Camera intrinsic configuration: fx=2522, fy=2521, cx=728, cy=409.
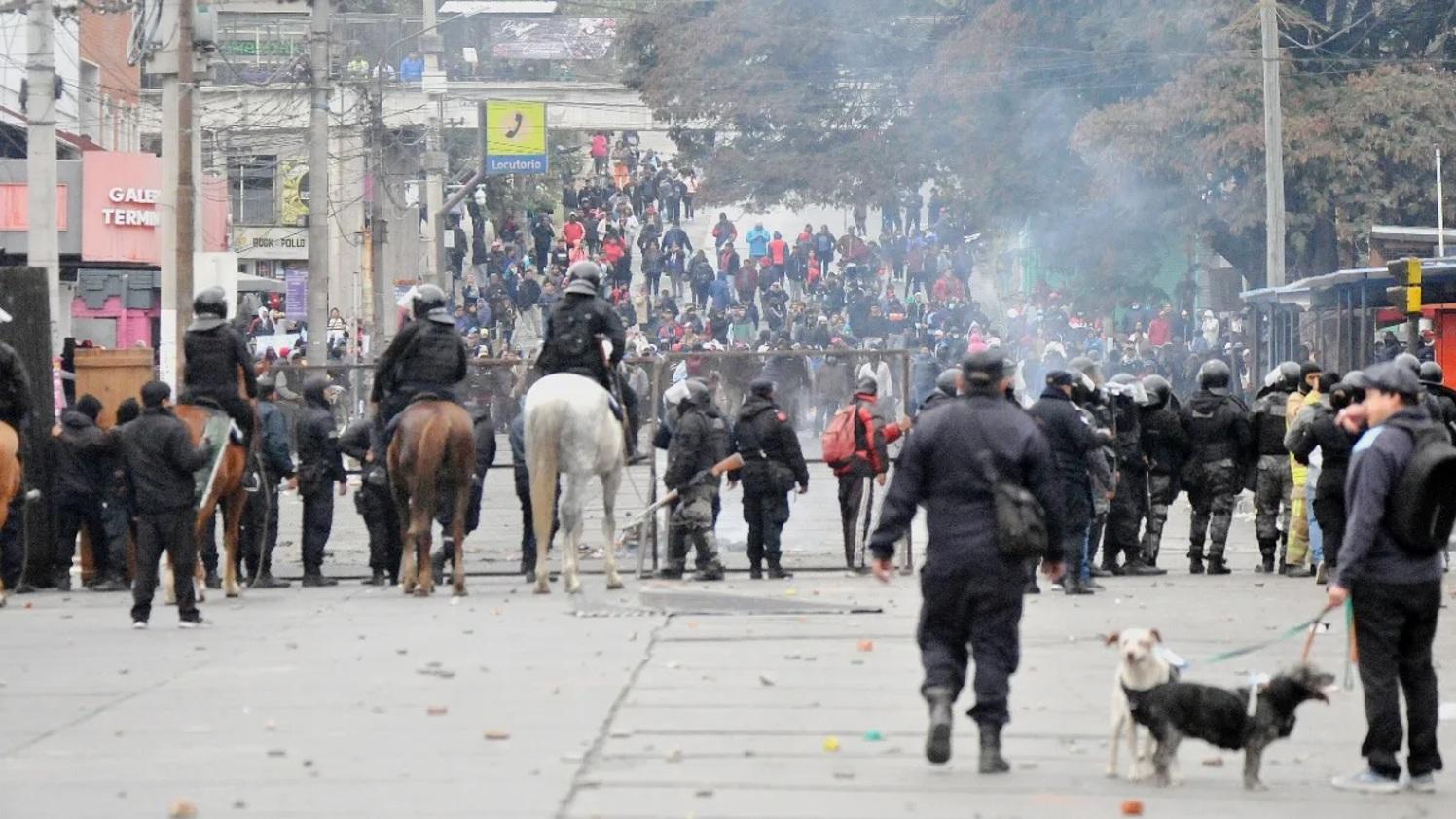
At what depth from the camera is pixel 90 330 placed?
4097 centimetres

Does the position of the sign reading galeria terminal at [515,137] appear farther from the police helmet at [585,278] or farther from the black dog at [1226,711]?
the black dog at [1226,711]

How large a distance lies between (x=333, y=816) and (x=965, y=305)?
135 feet

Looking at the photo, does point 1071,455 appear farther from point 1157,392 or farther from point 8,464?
point 8,464

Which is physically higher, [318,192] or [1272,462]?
[318,192]

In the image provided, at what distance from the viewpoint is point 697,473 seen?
20219mm

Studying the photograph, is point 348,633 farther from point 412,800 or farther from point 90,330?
point 90,330

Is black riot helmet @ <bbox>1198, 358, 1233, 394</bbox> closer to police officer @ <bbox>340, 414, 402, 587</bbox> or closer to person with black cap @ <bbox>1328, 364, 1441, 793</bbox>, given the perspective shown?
police officer @ <bbox>340, 414, 402, 587</bbox>

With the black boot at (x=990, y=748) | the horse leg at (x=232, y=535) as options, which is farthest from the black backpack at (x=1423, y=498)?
the horse leg at (x=232, y=535)

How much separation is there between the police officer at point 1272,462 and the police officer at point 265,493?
789 cm

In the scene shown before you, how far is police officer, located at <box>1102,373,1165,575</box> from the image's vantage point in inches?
814

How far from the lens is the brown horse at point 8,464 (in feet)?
54.8

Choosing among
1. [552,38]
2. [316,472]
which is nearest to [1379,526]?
[316,472]

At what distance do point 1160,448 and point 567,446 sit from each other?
237 inches

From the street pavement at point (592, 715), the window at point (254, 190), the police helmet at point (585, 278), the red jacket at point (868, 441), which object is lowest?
the street pavement at point (592, 715)
